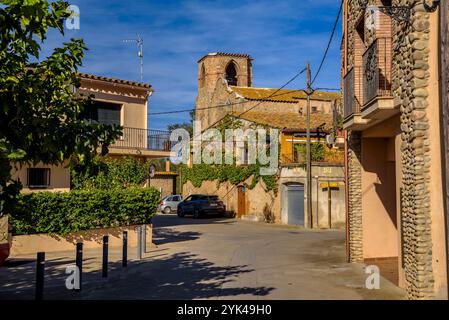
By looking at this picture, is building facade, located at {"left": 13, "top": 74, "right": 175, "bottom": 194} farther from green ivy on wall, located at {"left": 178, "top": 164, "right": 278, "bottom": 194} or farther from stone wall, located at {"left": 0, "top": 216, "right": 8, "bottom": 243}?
green ivy on wall, located at {"left": 178, "top": 164, "right": 278, "bottom": 194}

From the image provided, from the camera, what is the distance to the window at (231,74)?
5069cm

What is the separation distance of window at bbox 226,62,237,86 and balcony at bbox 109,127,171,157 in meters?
30.9

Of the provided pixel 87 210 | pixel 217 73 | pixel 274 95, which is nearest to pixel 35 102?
pixel 87 210

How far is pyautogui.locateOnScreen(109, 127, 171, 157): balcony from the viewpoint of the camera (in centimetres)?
1930

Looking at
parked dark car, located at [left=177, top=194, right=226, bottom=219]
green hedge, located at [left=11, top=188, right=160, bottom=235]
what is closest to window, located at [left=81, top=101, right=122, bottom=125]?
green hedge, located at [left=11, top=188, right=160, bottom=235]

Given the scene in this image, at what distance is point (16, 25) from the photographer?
507cm

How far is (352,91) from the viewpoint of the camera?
1180 centimetres

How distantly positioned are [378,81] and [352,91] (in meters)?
2.33

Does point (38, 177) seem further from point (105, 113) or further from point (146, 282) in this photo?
point (146, 282)

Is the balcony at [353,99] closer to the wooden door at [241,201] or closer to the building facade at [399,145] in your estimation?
the building facade at [399,145]

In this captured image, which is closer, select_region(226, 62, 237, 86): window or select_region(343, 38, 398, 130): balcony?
select_region(343, 38, 398, 130): balcony

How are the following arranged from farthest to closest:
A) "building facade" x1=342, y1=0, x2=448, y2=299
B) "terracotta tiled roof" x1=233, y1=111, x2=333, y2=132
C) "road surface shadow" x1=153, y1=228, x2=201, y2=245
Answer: "terracotta tiled roof" x1=233, y1=111, x2=333, y2=132, "road surface shadow" x1=153, y1=228, x2=201, y2=245, "building facade" x1=342, y1=0, x2=448, y2=299

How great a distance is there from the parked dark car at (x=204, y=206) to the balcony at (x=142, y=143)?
35.0ft

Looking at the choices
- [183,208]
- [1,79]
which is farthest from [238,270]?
[183,208]
